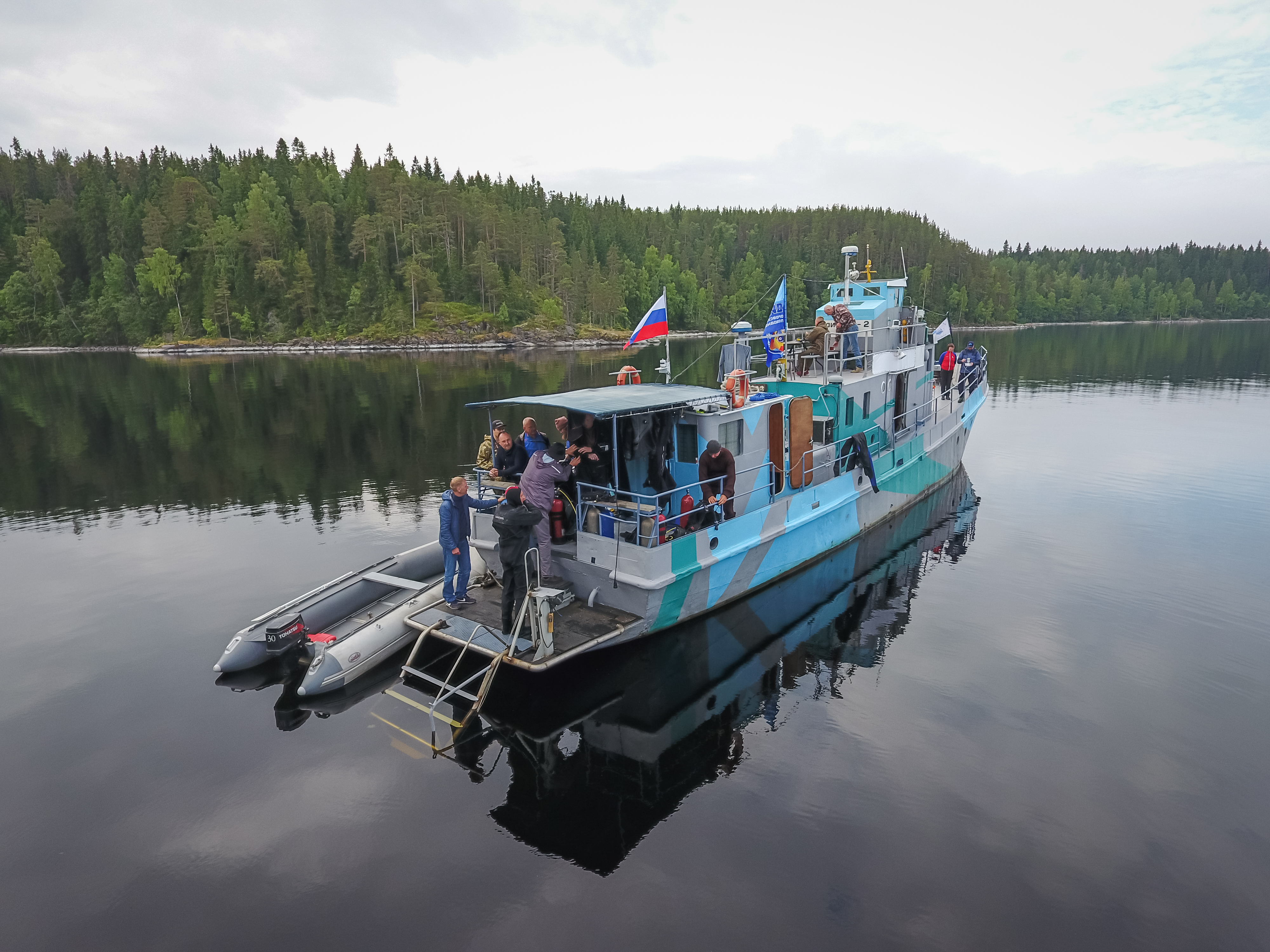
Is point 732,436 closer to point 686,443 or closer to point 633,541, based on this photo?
point 686,443

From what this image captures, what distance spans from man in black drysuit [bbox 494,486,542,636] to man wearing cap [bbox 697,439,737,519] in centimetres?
304

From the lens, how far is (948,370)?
2366cm

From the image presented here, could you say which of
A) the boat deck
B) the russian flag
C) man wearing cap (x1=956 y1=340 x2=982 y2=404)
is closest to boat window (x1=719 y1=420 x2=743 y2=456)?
the russian flag

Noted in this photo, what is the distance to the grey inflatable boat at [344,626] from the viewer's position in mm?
10711

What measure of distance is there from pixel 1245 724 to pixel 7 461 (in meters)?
38.2

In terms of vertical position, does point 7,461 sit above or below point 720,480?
below

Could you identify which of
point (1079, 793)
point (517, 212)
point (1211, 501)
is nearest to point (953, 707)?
point (1079, 793)

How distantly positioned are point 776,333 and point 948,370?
415 inches

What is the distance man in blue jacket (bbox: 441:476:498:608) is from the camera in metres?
10.7

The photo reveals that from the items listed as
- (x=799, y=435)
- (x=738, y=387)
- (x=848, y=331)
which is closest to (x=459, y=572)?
(x=738, y=387)

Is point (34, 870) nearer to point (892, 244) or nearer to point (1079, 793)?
point (1079, 793)

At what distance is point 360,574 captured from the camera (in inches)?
514

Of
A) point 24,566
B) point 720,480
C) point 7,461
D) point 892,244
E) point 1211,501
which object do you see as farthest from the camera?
point 892,244

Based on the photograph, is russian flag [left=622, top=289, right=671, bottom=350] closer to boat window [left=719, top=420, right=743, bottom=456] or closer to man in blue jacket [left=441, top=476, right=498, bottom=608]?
boat window [left=719, top=420, right=743, bottom=456]
